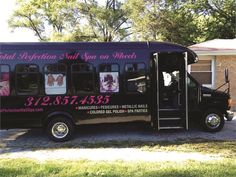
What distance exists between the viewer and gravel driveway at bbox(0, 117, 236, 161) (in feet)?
29.1

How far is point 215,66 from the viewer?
1819cm

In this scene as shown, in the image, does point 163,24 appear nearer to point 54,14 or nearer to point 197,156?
point 54,14

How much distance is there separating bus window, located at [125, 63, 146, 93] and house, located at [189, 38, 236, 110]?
7.68 metres

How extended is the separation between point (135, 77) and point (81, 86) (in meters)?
1.52

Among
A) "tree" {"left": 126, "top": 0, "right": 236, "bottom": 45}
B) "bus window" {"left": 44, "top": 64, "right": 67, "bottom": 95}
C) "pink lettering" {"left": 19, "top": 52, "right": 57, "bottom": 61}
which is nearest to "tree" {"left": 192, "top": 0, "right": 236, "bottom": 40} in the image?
"tree" {"left": 126, "top": 0, "right": 236, "bottom": 45}

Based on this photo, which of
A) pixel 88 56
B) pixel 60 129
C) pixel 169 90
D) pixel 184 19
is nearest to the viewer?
pixel 88 56

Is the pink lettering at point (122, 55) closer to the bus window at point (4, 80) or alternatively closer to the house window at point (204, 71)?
the bus window at point (4, 80)

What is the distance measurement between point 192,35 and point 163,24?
2.89m

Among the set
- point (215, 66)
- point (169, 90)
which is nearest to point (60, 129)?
point (169, 90)

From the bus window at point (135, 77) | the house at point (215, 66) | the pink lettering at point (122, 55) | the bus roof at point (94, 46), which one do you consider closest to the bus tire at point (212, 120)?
the bus roof at point (94, 46)

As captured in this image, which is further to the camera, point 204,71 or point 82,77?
point 204,71

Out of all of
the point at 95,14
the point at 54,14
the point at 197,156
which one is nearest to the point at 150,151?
the point at 197,156

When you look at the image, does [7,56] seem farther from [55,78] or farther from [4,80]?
[55,78]

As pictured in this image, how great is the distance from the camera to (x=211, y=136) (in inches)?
437
